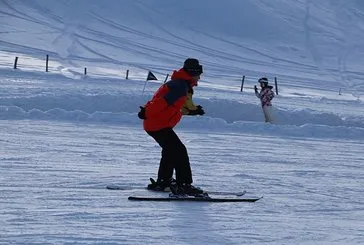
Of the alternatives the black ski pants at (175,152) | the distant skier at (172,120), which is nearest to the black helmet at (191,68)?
the distant skier at (172,120)

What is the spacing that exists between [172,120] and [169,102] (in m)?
0.26

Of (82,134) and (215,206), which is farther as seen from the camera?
(82,134)

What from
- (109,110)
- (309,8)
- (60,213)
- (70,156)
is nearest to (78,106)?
(109,110)

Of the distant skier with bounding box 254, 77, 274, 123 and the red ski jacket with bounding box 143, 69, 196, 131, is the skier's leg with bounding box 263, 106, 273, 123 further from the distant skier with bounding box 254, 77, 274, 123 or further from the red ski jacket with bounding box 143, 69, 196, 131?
the red ski jacket with bounding box 143, 69, 196, 131

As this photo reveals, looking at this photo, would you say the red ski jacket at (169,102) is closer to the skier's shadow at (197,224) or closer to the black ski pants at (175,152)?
the black ski pants at (175,152)

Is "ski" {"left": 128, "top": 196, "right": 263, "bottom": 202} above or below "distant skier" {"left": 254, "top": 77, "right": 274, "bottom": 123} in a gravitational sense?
below

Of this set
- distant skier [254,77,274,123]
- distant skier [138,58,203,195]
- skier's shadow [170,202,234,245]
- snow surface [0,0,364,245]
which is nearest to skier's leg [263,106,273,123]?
distant skier [254,77,274,123]

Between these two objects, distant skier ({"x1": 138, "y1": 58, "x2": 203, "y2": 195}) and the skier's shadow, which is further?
distant skier ({"x1": 138, "y1": 58, "x2": 203, "y2": 195})

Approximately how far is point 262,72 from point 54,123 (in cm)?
2980

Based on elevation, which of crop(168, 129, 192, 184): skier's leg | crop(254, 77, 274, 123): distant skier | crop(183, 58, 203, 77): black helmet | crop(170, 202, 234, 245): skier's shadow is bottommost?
crop(170, 202, 234, 245): skier's shadow

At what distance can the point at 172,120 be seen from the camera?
25.9 feet

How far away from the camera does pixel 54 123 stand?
46.8 ft

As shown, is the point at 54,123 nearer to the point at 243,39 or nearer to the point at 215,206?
the point at 215,206

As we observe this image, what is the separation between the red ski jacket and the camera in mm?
7656
